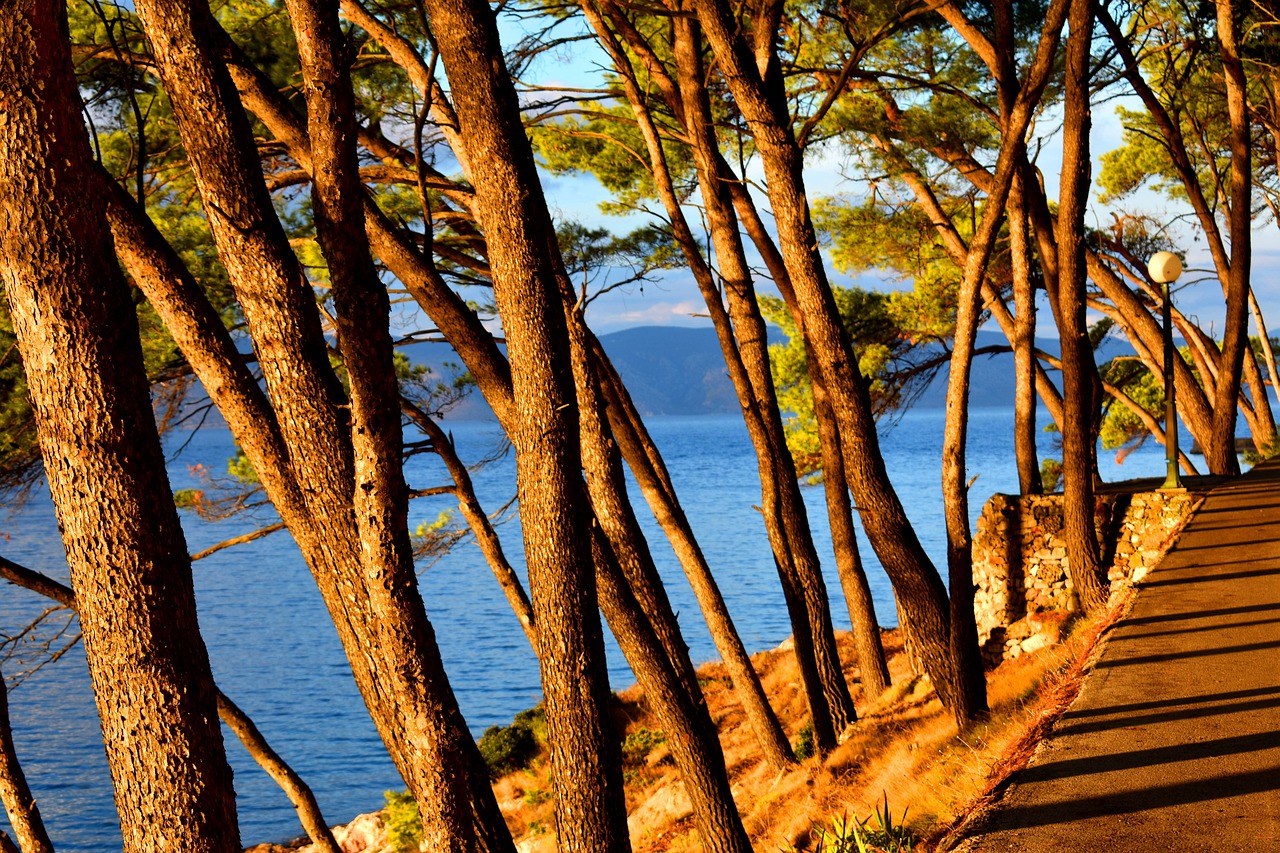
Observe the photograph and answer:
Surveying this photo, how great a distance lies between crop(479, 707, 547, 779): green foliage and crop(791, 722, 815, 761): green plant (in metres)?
5.09

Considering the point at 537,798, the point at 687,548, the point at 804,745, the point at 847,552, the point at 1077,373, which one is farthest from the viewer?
the point at 537,798

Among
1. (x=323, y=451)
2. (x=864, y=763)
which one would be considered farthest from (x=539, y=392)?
(x=864, y=763)

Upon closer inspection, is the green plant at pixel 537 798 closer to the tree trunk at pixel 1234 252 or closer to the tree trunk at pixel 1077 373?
the tree trunk at pixel 1077 373

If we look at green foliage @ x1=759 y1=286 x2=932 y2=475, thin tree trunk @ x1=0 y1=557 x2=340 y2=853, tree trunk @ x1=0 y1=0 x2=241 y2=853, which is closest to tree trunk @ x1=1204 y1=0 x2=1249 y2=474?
green foliage @ x1=759 y1=286 x2=932 y2=475

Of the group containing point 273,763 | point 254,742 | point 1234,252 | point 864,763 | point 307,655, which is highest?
point 1234,252

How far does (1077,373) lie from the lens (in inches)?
330

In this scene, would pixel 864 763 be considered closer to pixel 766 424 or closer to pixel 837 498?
pixel 837 498

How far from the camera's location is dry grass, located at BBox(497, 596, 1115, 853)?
4492 millimetres

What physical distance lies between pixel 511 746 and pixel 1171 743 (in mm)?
11362

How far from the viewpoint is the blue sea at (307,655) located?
17.9 metres

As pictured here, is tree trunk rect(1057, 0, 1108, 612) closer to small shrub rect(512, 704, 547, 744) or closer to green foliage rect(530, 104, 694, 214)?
green foliage rect(530, 104, 694, 214)

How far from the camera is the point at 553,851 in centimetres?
1078

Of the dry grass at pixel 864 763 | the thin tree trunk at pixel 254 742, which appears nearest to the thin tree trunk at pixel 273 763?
the thin tree trunk at pixel 254 742

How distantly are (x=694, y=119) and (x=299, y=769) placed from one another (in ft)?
50.1
